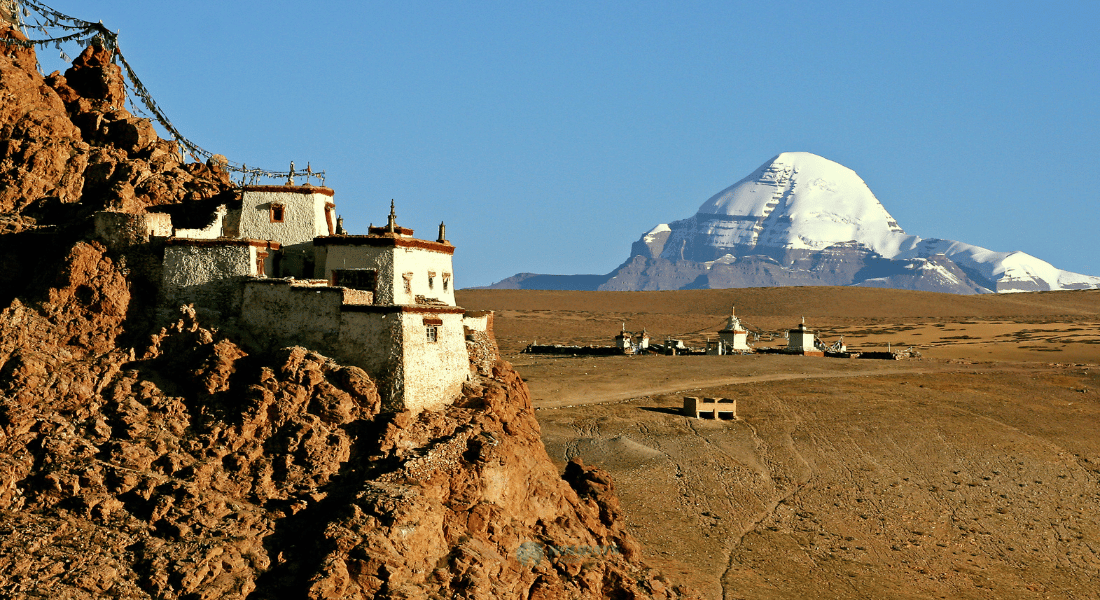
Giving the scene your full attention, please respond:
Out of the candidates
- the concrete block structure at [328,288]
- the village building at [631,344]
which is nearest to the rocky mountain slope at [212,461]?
the concrete block structure at [328,288]

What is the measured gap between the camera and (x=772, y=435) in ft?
178

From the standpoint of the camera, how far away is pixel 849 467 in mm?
50031

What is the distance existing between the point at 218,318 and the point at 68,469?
23.3ft

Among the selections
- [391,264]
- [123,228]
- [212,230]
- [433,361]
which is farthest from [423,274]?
[123,228]

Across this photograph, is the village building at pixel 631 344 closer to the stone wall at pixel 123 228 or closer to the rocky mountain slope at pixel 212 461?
the rocky mountain slope at pixel 212 461

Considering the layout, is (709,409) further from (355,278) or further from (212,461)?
(212,461)

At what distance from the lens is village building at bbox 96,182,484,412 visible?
3481 centimetres

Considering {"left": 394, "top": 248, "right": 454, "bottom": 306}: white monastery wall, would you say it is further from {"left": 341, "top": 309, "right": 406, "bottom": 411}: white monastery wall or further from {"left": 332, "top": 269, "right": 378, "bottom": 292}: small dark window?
{"left": 341, "top": 309, "right": 406, "bottom": 411}: white monastery wall

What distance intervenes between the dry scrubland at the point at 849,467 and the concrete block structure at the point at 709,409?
45.1 inches

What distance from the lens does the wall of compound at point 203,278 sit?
36.2m

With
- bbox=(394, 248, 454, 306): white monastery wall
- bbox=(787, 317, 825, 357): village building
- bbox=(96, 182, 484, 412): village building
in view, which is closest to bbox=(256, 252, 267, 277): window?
bbox=(96, 182, 484, 412): village building

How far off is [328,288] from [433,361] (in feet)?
12.5

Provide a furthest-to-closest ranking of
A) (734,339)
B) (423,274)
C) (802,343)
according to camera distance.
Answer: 1. (734,339)
2. (802,343)
3. (423,274)

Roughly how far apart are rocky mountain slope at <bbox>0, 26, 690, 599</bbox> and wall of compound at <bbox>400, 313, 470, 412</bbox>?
599 mm
